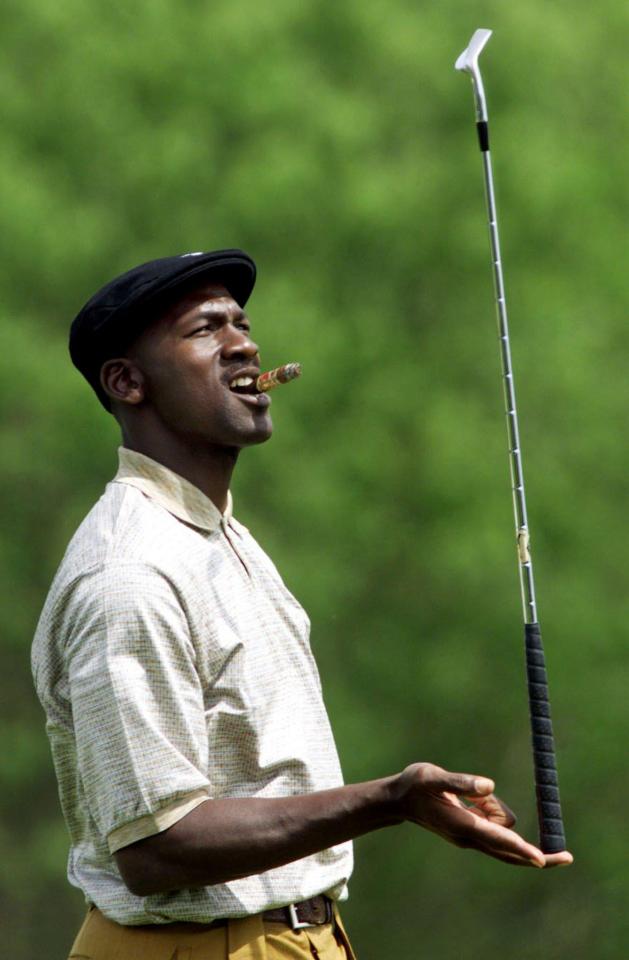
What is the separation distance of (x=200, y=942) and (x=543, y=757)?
45 cm

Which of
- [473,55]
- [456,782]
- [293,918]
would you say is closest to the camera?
[456,782]

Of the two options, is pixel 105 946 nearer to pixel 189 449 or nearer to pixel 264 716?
pixel 264 716

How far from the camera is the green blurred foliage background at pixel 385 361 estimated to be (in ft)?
11.1

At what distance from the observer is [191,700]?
5.67 feet

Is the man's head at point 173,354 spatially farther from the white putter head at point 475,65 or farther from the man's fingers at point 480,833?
the man's fingers at point 480,833

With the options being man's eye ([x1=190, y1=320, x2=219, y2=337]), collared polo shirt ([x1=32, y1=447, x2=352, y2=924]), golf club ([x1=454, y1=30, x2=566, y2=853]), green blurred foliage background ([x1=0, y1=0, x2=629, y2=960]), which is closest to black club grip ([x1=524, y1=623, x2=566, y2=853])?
golf club ([x1=454, y1=30, x2=566, y2=853])

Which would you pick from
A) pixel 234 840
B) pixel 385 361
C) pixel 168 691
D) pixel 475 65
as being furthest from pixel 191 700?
pixel 385 361

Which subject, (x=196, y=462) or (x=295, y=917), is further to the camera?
(x=196, y=462)

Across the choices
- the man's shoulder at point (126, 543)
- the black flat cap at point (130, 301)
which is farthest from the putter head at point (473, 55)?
the man's shoulder at point (126, 543)

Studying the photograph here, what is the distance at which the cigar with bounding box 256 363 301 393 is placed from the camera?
1.97 metres

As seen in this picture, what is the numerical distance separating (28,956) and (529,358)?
5.50 ft

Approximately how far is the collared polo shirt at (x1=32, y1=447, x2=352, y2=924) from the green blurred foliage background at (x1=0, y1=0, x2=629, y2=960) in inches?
55.4

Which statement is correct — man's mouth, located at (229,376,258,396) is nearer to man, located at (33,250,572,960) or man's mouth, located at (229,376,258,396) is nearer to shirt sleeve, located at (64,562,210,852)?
man, located at (33,250,572,960)

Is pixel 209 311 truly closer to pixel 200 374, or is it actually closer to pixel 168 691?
pixel 200 374
